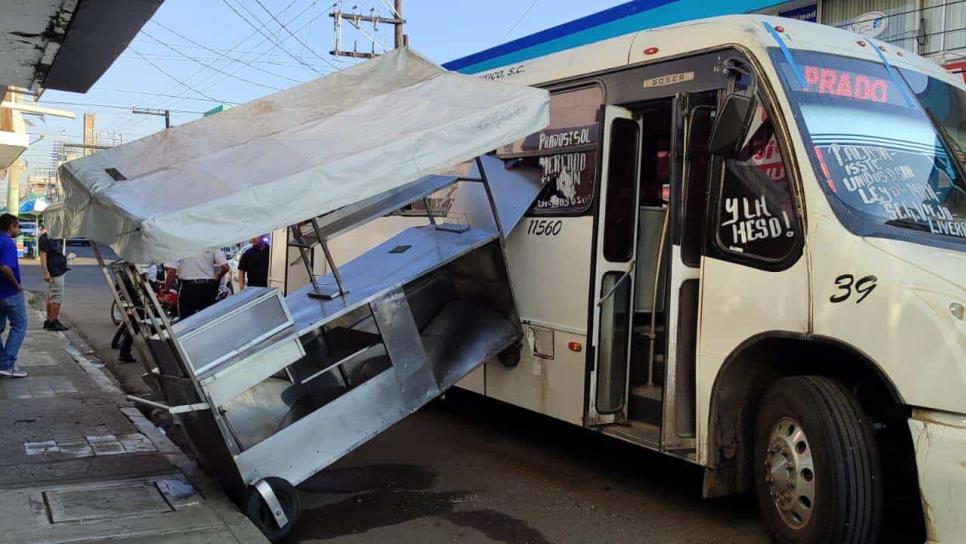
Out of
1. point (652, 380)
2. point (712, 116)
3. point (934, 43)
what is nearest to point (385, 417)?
point (652, 380)

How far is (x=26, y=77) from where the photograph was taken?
27.8 feet

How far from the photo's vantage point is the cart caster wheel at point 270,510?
5016 millimetres

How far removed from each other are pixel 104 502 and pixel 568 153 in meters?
3.97

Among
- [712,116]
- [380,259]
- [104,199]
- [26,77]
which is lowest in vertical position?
[380,259]

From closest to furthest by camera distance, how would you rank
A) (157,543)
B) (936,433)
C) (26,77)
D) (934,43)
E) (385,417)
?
(936,433)
(157,543)
(385,417)
(26,77)
(934,43)

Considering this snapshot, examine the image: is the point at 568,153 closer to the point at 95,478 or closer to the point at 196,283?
the point at 95,478

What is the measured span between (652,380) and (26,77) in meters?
6.77

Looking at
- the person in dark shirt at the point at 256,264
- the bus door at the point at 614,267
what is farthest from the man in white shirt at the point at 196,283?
the bus door at the point at 614,267

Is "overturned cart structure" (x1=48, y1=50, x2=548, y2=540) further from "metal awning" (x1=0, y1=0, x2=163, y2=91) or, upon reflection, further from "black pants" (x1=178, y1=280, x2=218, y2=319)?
"black pants" (x1=178, y1=280, x2=218, y2=319)

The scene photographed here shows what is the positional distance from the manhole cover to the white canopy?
1.66 metres

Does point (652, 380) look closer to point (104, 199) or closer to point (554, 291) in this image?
point (554, 291)

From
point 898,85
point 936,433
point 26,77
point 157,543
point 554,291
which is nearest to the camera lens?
point 936,433

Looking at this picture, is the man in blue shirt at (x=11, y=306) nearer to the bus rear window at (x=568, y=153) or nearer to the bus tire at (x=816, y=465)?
the bus rear window at (x=568, y=153)

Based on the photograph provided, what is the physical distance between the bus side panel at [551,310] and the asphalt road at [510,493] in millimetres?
576
